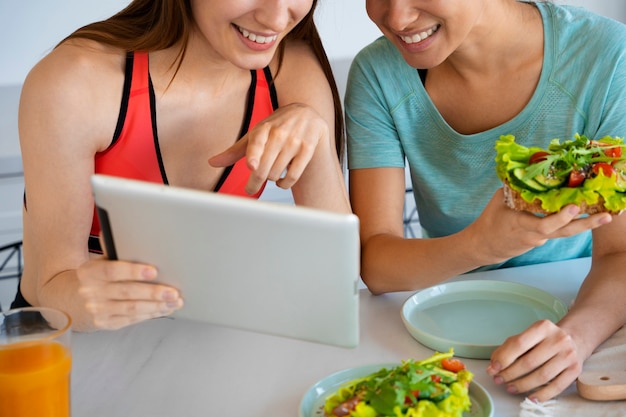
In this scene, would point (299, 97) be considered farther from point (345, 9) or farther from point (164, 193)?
point (345, 9)

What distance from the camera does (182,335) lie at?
1480mm

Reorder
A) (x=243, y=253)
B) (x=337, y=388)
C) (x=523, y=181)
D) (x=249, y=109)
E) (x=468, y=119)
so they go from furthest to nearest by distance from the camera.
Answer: (x=468, y=119)
(x=249, y=109)
(x=523, y=181)
(x=337, y=388)
(x=243, y=253)

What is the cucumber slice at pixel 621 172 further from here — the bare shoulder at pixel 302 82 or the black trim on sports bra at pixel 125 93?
the black trim on sports bra at pixel 125 93

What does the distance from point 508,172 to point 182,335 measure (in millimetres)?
681

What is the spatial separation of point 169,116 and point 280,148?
457 millimetres

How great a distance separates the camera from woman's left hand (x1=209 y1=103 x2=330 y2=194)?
1.33 meters

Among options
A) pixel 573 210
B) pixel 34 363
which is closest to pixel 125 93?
pixel 34 363

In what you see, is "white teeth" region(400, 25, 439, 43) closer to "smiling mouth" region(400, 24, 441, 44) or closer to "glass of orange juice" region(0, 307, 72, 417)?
"smiling mouth" region(400, 24, 441, 44)

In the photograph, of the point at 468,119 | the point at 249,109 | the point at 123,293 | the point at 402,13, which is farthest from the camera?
the point at 468,119

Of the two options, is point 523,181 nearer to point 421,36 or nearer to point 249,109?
point 421,36

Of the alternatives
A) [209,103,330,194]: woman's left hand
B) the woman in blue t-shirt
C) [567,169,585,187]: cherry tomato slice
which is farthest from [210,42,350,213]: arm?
[567,169,585,187]: cherry tomato slice

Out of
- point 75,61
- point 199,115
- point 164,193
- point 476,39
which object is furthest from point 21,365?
point 476,39

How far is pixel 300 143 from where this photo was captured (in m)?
1.39

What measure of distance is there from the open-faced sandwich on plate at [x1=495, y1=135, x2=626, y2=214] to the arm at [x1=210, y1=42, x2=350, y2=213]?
366 millimetres
